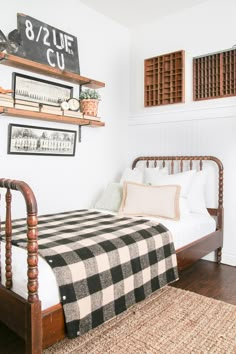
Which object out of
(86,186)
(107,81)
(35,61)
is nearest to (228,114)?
(107,81)

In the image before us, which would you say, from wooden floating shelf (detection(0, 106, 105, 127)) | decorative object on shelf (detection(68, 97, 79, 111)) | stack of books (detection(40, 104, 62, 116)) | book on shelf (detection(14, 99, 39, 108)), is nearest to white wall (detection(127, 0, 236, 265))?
wooden floating shelf (detection(0, 106, 105, 127))

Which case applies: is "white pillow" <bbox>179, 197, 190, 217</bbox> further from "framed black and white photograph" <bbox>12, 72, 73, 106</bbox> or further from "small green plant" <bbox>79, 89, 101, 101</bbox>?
"framed black and white photograph" <bbox>12, 72, 73, 106</bbox>

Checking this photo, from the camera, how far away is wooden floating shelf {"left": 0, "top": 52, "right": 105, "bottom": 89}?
7.72 ft

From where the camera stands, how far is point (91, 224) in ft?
7.48

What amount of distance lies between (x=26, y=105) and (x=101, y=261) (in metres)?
1.43

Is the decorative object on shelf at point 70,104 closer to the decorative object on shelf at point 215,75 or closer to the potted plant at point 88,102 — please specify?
the potted plant at point 88,102

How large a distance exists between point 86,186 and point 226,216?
146 cm

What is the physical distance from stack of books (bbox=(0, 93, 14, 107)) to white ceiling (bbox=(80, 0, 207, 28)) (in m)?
1.47

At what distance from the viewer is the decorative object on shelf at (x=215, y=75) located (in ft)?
9.66

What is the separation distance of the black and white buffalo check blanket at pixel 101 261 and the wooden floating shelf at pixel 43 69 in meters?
1.24

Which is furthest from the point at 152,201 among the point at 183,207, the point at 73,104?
the point at 73,104

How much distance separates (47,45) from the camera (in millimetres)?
2775

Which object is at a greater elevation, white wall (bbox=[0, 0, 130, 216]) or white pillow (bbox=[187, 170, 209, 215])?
white wall (bbox=[0, 0, 130, 216])

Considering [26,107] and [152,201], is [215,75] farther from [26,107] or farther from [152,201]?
[26,107]
